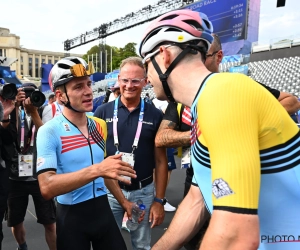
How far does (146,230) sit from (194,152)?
1.91m

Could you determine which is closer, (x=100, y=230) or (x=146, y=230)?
(x=100, y=230)

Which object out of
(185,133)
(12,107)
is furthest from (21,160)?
(185,133)

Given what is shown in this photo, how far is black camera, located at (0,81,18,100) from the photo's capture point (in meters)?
2.89

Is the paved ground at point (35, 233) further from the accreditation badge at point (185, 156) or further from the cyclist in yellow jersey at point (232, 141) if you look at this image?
the cyclist in yellow jersey at point (232, 141)

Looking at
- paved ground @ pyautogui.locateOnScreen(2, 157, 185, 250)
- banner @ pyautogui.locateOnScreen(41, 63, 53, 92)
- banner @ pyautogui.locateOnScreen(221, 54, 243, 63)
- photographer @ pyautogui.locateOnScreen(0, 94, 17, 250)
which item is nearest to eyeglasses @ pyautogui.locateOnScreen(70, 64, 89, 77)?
photographer @ pyautogui.locateOnScreen(0, 94, 17, 250)

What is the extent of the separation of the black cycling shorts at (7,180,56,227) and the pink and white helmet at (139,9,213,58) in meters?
2.65

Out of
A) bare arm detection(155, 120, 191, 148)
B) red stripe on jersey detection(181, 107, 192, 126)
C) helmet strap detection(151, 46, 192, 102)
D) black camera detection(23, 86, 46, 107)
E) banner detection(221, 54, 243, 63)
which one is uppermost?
banner detection(221, 54, 243, 63)

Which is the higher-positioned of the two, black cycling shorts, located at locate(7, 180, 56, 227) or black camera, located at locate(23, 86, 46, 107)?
black camera, located at locate(23, 86, 46, 107)

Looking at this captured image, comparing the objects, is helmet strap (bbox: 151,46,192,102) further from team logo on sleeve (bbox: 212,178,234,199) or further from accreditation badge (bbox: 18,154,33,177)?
accreditation badge (bbox: 18,154,33,177)

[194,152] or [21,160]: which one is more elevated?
[194,152]

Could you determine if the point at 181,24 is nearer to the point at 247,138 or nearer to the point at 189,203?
the point at 247,138

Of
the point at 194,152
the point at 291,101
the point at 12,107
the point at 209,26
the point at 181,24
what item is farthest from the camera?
the point at 12,107

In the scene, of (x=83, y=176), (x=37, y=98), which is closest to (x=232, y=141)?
(x=83, y=176)

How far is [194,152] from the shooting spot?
1.06 meters
